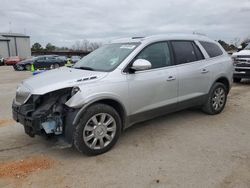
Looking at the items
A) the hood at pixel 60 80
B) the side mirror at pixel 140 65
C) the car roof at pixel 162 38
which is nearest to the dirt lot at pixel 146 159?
the hood at pixel 60 80

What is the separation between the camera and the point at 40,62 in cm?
2744

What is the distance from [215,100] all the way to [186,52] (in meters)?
1.45

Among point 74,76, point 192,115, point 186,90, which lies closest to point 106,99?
point 74,76

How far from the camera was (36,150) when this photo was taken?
4.52 metres

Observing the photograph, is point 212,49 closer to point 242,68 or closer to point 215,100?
point 215,100

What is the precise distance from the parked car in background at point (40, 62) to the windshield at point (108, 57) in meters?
21.7

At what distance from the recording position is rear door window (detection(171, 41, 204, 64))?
5.38 metres

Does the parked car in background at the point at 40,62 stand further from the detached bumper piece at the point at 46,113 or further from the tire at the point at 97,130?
the tire at the point at 97,130

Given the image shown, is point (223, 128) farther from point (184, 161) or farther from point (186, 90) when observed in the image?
point (184, 161)

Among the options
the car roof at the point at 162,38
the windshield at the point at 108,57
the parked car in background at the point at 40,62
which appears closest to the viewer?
the windshield at the point at 108,57

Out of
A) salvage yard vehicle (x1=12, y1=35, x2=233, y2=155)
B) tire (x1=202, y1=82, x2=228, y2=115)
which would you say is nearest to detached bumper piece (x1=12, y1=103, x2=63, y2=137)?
salvage yard vehicle (x1=12, y1=35, x2=233, y2=155)

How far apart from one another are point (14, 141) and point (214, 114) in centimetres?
423

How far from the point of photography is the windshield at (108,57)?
465cm

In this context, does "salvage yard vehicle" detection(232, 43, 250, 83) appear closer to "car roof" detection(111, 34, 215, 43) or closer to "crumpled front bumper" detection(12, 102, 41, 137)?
"car roof" detection(111, 34, 215, 43)
